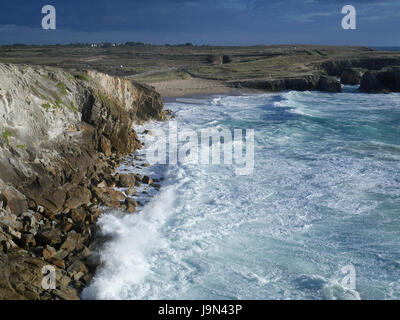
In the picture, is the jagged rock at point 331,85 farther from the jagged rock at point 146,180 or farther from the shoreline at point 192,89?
the jagged rock at point 146,180

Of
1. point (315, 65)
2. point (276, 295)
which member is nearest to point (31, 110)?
point (276, 295)

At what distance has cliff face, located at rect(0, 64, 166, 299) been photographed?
7.81 meters

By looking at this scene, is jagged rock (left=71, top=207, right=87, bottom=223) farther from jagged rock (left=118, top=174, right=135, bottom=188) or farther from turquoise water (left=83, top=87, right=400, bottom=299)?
jagged rock (left=118, top=174, right=135, bottom=188)

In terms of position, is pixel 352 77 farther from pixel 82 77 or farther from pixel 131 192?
pixel 131 192

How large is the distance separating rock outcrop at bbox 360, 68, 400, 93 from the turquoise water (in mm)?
26188

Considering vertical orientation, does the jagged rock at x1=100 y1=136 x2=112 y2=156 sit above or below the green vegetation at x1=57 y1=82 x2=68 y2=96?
below

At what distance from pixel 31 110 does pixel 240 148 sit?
32.9 feet

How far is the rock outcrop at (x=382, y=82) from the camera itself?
136ft

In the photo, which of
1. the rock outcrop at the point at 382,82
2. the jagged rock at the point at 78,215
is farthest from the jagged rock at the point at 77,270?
the rock outcrop at the point at 382,82

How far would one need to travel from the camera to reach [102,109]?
16.1 meters

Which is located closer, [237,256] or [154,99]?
[237,256]

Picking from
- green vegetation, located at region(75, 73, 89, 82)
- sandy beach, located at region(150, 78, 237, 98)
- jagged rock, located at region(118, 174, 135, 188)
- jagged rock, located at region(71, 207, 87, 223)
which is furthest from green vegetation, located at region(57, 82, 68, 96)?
sandy beach, located at region(150, 78, 237, 98)

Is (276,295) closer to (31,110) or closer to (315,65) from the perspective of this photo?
(31,110)

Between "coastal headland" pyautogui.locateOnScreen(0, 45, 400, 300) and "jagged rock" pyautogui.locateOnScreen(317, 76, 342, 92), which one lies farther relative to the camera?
"jagged rock" pyautogui.locateOnScreen(317, 76, 342, 92)
